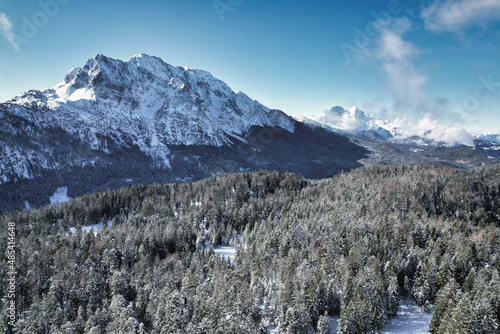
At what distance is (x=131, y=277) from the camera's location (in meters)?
90.4

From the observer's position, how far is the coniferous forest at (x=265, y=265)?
212ft

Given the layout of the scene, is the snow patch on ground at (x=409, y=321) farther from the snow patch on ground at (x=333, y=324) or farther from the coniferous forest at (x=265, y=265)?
the snow patch on ground at (x=333, y=324)

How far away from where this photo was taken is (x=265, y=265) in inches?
3669

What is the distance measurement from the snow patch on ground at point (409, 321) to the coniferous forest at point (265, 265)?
223 centimetres

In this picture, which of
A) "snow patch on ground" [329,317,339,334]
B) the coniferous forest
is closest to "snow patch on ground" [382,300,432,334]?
the coniferous forest

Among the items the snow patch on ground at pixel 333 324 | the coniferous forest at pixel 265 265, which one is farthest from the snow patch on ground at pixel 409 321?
the snow patch on ground at pixel 333 324

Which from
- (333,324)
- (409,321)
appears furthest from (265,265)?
(409,321)

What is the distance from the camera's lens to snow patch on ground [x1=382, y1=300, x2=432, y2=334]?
220ft

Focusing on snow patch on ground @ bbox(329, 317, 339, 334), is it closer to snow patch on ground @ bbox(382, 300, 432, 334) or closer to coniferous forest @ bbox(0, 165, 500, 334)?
coniferous forest @ bbox(0, 165, 500, 334)

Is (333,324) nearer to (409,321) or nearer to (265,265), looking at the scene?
(409,321)

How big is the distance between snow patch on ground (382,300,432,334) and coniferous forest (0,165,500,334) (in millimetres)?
2233

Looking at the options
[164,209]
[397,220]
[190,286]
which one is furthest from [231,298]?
[164,209]

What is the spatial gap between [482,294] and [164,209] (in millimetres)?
140590

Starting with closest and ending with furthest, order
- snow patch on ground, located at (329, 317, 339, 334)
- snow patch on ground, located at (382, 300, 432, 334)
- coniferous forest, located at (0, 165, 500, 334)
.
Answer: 1. coniferous forest, located at (0, 165, 500, 334)
2. snow patch on ground, located at (329, 317, 339, 334)
3. snow patch on ground, located at (382, 300, 432, 334)
